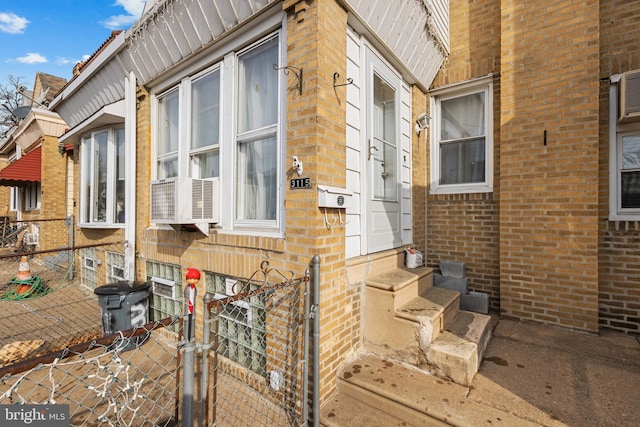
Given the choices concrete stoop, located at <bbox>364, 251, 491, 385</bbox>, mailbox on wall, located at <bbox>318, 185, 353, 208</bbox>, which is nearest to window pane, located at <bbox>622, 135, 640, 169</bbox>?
concrete stoop, located at <bbox>364, 251, 491, 385</bbox>

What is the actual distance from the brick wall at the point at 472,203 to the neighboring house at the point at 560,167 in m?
0.02

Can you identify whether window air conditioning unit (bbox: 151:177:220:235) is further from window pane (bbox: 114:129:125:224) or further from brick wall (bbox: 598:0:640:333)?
brick wall (bbox: 598:0:640:333)

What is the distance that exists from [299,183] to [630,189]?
426 cm

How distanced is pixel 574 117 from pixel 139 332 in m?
5.08

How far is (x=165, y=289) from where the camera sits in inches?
175

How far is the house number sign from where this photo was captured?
2.63 metres

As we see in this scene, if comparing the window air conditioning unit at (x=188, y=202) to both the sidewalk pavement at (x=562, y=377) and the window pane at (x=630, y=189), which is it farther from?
the window pane at (x=630, y=189)

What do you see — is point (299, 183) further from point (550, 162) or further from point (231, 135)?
point (550, 162)

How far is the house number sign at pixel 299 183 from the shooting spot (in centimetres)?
263

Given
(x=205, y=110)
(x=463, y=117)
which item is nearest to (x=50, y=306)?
(x=205, y=110)

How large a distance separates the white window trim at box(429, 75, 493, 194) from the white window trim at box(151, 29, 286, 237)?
3021 millimetres

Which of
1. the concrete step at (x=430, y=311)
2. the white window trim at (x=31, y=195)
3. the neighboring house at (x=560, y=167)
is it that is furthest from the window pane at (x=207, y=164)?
the white window trim at (x=31, y=195)

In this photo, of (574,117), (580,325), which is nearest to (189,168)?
(574,117)

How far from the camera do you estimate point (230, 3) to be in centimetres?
311
